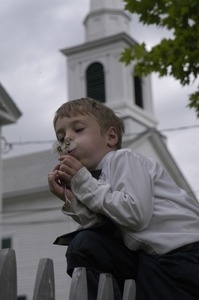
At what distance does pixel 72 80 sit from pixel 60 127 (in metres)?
28.2

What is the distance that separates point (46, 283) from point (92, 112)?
0.77m

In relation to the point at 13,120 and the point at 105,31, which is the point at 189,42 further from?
the point at 105,31

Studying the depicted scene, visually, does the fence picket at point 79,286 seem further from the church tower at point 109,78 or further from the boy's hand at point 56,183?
the church tower at point 109,78

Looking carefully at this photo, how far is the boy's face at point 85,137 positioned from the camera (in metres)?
2.41

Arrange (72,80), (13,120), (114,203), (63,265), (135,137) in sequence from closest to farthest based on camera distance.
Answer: (114,203)
(13,120)
(63,265)
(135,137)
(72,80)

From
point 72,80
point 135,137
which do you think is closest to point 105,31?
point 72,80

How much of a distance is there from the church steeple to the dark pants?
3056 centimetres

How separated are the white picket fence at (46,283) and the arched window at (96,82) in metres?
27.8

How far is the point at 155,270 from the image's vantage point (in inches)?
89.0

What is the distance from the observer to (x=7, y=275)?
174 centimetres

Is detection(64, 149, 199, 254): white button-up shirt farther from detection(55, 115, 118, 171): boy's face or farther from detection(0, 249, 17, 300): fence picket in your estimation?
detection(0, 249, 17, 300): fence picket

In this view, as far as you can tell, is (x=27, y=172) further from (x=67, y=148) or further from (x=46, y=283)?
(x=46, y=283)

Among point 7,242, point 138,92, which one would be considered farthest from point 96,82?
point 7,242

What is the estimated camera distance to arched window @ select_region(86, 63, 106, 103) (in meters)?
30.0
